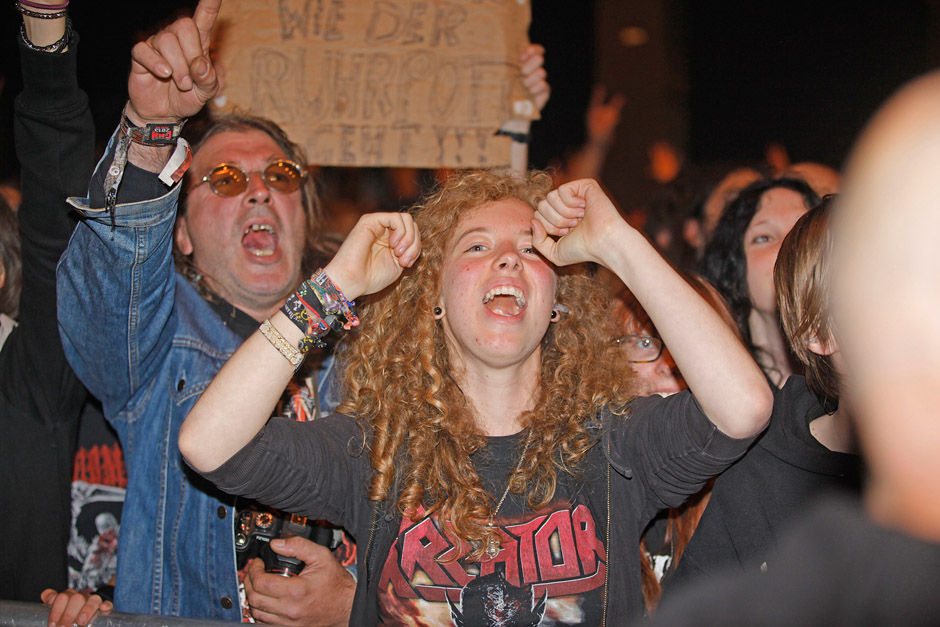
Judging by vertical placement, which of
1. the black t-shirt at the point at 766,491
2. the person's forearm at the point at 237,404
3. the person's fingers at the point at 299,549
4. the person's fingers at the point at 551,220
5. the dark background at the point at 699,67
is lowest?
the person's fingers at the point at 299,549

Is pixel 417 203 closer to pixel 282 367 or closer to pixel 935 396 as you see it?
pixel 282 367

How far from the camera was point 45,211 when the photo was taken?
2115 millimetres

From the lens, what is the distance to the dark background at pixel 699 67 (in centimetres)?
395

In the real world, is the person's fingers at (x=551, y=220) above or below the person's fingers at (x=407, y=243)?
above

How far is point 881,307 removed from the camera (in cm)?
66

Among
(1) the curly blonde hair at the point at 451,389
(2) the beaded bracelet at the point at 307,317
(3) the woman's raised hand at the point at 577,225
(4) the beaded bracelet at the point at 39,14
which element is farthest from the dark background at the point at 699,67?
(3) the woman's raised hand at the point at 577,225

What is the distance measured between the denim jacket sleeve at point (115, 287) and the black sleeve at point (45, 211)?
0.34 feet

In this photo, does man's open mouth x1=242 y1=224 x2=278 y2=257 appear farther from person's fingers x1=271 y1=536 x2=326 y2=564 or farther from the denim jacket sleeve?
person's fingers x1=271 y1=536 x2=326 y2=564

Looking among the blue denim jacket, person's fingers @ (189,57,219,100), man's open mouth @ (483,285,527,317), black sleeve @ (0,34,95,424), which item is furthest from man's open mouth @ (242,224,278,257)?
man's open mouth @ (483,285,527,317)

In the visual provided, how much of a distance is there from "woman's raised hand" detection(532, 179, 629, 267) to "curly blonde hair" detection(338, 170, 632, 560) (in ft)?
1.06

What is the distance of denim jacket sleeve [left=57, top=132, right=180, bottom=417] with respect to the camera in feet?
6.68

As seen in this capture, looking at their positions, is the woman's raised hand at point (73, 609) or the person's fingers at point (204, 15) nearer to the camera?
the woman's raised hand at point (73, 609)

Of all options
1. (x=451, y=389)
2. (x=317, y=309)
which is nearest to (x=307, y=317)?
(x=317, y=309)

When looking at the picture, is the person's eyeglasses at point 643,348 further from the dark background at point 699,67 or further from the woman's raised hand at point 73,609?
the dark background at point 699,67
